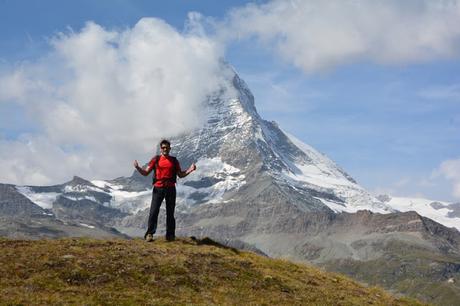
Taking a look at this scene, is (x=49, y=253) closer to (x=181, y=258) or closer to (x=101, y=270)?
(x=101, y=270)

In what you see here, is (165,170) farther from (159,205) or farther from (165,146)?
(159,205)

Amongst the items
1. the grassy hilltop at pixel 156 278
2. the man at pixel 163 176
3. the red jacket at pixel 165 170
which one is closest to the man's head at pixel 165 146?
the man at pixel 163 176

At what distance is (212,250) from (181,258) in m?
3.59

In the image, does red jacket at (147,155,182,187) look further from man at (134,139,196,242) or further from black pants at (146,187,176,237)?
black pants at (146,187,176,237)

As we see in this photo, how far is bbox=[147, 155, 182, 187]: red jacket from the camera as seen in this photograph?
3744 cm

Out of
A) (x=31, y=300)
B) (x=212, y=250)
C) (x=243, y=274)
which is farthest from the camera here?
(x=212, y=250)

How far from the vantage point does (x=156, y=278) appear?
2916cm

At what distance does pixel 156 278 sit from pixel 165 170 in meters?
9.41

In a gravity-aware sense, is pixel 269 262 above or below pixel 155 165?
below

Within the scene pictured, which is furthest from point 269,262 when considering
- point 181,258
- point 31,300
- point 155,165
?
point 31,300

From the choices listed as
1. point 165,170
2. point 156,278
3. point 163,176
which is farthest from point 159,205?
point 156,278

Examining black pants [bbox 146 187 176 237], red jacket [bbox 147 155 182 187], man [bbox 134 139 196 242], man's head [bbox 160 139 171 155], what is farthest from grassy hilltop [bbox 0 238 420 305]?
man's head [bbox 160 139 171 155]

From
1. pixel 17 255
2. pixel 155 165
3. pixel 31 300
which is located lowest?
pixel 31 300

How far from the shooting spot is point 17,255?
3064 centimetres
